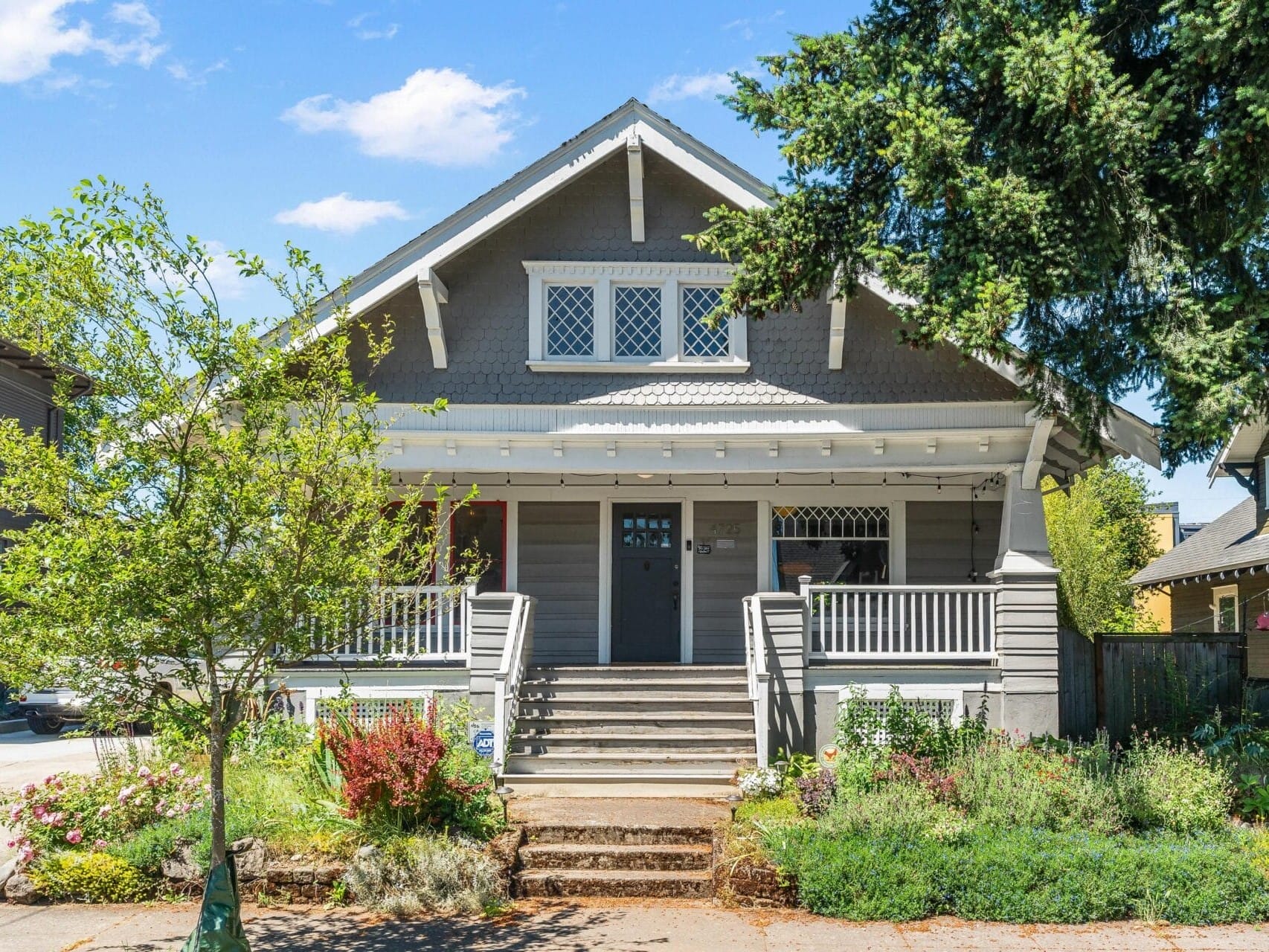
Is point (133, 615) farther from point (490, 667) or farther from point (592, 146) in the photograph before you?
point (592, 146)

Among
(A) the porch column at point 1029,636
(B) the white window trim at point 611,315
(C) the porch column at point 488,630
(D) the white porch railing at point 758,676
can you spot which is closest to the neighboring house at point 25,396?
(B) the white window trim at point 611,315

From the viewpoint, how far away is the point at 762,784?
1030 centimetres

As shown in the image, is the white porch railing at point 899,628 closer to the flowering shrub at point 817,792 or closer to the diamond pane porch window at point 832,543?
the diamond pane porch window at point 832,543

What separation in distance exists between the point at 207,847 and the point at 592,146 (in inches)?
319

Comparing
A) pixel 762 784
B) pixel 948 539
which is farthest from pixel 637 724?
pixel 948 539

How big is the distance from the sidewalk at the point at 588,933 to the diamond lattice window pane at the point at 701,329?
6.90 metres

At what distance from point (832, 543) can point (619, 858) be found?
6.42 m

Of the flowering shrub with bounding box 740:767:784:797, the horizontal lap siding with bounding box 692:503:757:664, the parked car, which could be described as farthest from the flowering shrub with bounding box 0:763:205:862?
the parked car

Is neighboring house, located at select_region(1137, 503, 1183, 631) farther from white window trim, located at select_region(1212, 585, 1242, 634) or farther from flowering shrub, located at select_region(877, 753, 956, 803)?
flowering shrub, located at select_region(877, 753, 956, 803)

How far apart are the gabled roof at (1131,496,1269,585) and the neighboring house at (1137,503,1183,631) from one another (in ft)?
22.0

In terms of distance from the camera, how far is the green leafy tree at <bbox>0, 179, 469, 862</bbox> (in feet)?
20.2

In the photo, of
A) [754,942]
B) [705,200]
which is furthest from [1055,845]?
[705,200]

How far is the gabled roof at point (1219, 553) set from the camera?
57.5ft

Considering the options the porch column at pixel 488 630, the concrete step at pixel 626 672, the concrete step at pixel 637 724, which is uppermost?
the porch column at pixel 488 630
